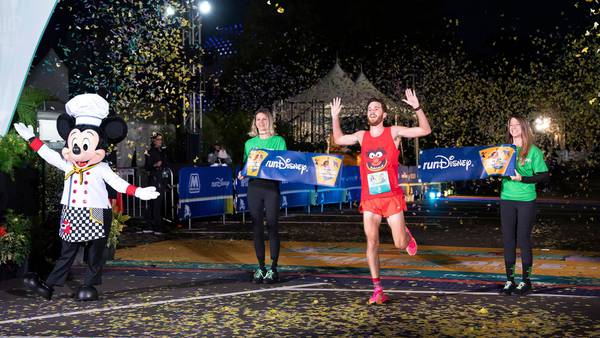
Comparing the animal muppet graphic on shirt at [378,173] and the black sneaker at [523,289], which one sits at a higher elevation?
the animal muppet graphic on shirt at [378,173]

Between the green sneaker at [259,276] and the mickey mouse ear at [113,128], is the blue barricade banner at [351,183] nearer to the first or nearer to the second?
the green sneaker at [259,276]

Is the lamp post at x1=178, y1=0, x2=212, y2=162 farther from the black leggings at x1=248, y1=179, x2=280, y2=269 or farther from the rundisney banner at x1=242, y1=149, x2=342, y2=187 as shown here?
the rundisney banner at x1=242, y1=149, x2=342, y2=187

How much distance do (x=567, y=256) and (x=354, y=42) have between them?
138 ft

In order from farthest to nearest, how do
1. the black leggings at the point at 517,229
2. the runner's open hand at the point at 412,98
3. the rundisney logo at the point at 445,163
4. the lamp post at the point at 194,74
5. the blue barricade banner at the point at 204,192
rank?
the lamp post at the point at 194,74, the blue barricade banner at the point at 204,192, the rundisney logo at the point at 445,163, the black leggings at the point at 517,229, the runner's open hand at the point at 412,98

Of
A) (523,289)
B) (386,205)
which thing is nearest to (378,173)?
(386,205)

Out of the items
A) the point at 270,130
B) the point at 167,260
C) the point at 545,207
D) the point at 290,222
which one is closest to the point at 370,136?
the point at 270,130

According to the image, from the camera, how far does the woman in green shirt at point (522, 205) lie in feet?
30.4

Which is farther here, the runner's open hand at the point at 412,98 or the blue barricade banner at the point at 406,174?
the blue barricade banner at the point at 406,174

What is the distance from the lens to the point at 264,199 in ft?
33.6

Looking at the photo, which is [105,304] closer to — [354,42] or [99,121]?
[99,121]

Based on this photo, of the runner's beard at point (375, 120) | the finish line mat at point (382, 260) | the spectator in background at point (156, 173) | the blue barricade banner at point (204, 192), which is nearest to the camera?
the runner's beard at point (375, 120)

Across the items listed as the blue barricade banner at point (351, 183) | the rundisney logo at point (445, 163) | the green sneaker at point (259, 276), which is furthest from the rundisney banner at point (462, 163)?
the blue barricade banner at point (351, 183)

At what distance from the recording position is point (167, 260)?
1268 cm

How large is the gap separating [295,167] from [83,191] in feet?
7.60
